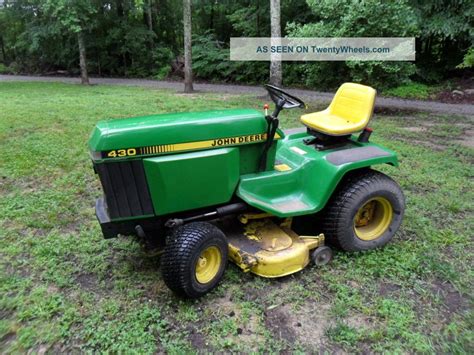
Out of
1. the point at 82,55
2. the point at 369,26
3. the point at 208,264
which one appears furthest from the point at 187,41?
the point at 208,264

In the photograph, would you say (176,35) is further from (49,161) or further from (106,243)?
(106,243)

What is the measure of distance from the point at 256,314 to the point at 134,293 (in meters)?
0.84

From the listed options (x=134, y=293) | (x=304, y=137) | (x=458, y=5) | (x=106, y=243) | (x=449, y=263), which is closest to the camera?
(x=134, y=293)

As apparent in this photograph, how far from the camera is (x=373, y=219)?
11.1 ft

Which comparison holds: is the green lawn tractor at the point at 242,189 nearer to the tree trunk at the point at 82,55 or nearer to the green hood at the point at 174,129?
the green hood at the point at 174,129

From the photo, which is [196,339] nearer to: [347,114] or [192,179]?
[192,179]

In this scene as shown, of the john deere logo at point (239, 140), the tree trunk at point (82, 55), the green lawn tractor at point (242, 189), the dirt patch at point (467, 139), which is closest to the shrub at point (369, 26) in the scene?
the dirt patch at point (467, 139)

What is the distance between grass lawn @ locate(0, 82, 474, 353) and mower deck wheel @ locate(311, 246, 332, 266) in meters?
0.05

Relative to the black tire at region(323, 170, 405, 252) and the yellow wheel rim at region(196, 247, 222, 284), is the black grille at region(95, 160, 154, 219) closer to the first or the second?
the yellow wheel rim at region(196, 247, 222, 284)

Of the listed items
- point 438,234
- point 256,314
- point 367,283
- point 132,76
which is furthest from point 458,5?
point 132,76

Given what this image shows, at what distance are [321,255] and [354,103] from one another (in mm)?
1331

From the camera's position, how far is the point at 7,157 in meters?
5.20

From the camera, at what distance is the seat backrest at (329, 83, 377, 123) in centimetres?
324

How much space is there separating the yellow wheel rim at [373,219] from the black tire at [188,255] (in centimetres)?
132
